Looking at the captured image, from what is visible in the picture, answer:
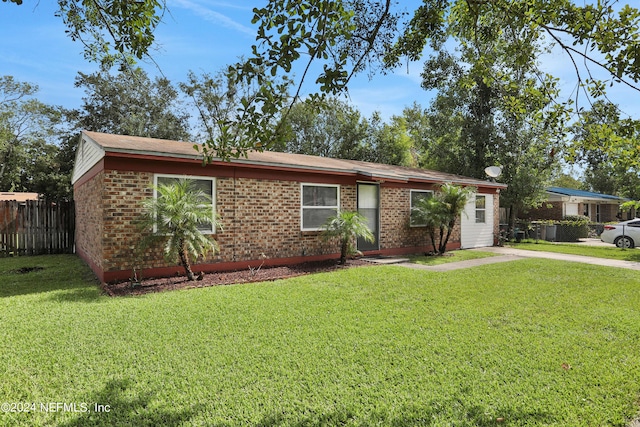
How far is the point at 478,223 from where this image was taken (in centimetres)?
1569

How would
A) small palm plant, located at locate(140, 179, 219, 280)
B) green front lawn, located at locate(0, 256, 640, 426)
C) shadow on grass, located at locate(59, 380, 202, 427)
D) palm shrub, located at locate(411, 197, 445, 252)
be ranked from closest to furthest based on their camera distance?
shadow on grass, located at locate(59, 380, 202, 427)
green front lawn, located at locate(0, 256, 640, 426)
small palm plant, located at locate(140, 179, 219, 280)
palm shrub, located at locate(411, 197, 445, 252)

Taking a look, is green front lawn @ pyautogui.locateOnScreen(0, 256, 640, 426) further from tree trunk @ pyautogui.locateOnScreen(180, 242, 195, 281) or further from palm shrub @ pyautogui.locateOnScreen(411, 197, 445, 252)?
palm shrub @ pyautogui.locateOnScreen(411, 197, 445, 252)

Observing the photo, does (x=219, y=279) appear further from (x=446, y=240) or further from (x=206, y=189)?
(x=446, y=240)

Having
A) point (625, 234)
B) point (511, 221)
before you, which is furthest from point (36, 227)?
point (625, 234)

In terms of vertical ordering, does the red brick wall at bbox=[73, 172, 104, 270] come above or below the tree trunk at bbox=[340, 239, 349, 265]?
above

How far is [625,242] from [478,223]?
24.4ft

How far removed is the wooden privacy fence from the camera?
1215 cm

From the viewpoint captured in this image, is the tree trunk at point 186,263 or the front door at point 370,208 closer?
the tree trunk at point 186,263

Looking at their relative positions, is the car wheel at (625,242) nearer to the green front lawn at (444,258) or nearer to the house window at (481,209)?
the house window at (481,209)

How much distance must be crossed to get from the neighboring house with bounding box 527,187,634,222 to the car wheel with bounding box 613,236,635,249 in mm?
6134

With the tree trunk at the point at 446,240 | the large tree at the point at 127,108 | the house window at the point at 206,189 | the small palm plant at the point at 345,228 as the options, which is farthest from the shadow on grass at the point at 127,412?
the large tree at the point at 127,108

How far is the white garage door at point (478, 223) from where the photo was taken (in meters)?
15.1

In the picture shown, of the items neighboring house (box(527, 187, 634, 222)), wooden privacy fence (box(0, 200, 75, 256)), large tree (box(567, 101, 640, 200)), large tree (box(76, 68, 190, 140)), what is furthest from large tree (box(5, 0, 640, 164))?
large tree (box(76, 68, 190, 140))

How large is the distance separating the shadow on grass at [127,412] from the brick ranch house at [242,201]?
199 inches
